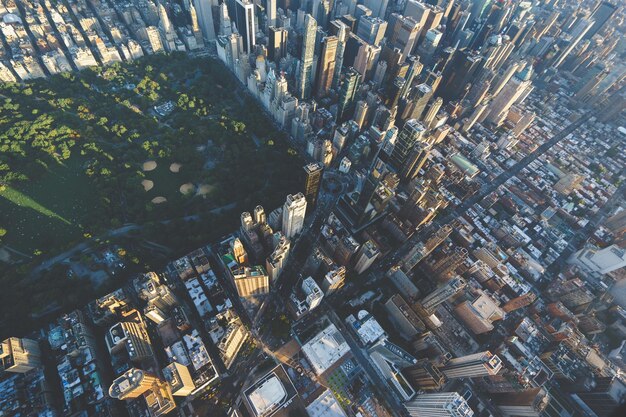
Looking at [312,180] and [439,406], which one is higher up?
[312,180]

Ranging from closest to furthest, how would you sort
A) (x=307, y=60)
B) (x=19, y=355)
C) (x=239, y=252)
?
1. (x=19, y=355)
2. (x=239, y=252)
3. (x=307, y=60)

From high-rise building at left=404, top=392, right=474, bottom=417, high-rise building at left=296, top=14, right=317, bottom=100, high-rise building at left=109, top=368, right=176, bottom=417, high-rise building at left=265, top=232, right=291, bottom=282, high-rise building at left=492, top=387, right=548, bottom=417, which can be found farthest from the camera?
high-rise building at left=296, top=14, right=317, bottom=100

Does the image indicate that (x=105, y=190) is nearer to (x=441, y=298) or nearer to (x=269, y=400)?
A: (x=269, y=400)

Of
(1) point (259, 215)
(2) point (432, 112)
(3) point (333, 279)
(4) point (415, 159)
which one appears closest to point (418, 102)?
(2) point (432, 112)

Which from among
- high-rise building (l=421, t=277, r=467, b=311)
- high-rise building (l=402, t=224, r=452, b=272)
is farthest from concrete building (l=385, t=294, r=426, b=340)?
high-rise building (l=402, t=224, r=452, b=272)

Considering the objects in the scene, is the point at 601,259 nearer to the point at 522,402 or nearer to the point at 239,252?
the point at 522,402

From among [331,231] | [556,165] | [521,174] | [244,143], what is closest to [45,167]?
[244,143]

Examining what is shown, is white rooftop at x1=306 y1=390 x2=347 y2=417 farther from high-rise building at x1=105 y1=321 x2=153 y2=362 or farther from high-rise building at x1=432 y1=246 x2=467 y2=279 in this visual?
high-rise building at x1=432 y1=246 x2=467 y2=279
